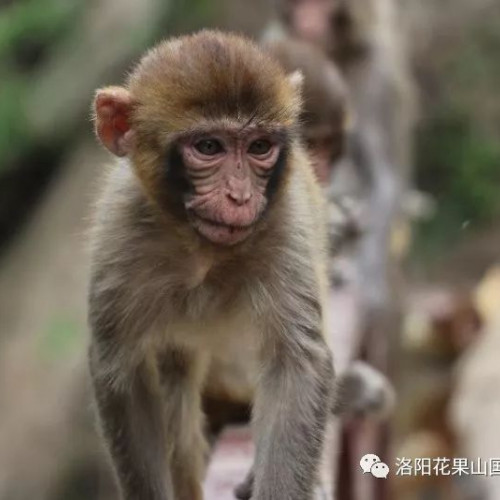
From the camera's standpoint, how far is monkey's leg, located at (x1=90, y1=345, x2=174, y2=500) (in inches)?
112

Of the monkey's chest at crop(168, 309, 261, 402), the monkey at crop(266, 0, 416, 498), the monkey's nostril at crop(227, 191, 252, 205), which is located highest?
the monkey at crop(266, 0, 416, 498)

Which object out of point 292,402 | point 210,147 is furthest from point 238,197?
point 292,402

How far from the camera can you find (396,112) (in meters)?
7.21

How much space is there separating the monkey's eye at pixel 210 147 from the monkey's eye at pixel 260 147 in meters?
0.06

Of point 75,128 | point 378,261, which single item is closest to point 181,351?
point 378,261

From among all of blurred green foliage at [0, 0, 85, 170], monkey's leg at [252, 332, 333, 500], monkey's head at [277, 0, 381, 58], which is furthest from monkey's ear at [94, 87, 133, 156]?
blurred green foliage at [0, 0, 85, 170]

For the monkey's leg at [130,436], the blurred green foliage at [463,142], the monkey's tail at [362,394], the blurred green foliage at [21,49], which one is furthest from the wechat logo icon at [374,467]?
the blurred green foliage at [463,142]

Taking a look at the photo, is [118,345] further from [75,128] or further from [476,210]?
[476,210]

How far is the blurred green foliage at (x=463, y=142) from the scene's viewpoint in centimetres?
1017

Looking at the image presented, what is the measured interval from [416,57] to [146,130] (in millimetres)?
8017

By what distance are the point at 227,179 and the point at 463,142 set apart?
807cm

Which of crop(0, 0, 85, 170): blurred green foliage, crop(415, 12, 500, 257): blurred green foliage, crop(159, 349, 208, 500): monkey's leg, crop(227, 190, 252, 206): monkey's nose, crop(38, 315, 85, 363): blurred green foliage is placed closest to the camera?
crop(227, 190, 252, 206): monkey's nose

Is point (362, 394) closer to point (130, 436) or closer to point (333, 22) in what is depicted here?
point (130, 436)

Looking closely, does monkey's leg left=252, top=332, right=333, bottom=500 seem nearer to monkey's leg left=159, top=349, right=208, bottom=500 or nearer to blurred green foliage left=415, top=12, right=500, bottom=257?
monkey's leg left=159, top=349, right=208, bottom=500
